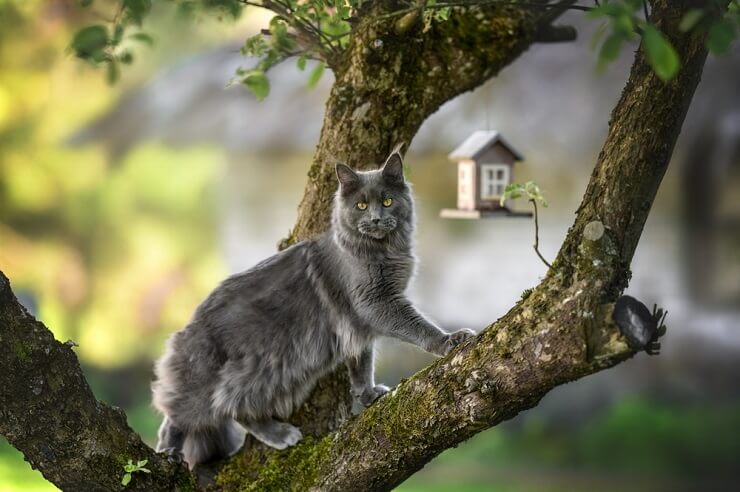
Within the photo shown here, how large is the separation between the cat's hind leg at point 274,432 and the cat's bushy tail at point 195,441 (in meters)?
0.11

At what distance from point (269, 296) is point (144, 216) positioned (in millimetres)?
3992

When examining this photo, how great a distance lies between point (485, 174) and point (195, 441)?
153 cm

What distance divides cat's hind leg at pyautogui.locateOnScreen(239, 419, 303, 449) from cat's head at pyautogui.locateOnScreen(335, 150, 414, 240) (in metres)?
0.64

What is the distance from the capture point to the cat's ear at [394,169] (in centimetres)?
241

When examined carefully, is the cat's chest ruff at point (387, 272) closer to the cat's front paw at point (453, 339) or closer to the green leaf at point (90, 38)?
the cat's front paw at point (453, 339)

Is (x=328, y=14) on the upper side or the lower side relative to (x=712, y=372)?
upper

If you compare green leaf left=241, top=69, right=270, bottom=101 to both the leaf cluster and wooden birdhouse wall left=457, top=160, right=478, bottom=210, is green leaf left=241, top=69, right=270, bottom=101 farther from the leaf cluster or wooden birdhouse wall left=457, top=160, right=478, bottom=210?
wooden birdhouse wall left=457, top=160, right=478, bottom=210

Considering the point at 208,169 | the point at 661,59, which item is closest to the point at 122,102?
the point at 208,169

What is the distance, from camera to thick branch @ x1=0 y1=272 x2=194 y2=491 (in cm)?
199

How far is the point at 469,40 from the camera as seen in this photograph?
2.65 m

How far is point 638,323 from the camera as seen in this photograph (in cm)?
161

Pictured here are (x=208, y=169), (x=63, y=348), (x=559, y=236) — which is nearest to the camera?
(x=63, y=348)

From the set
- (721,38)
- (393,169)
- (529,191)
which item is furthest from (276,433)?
(721,38)

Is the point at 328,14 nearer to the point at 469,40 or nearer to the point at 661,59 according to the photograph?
the point at 469,40
